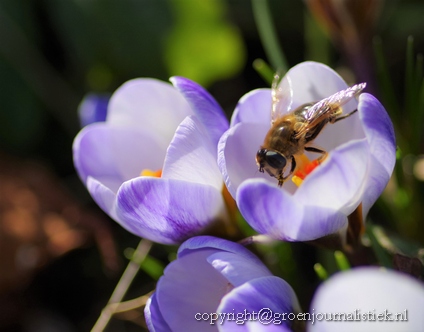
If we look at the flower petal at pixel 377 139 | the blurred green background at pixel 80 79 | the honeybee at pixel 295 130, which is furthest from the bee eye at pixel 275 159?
the blurred green background at pixel 80 79

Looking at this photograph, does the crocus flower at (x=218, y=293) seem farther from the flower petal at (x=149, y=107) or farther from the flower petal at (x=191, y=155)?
the flower petal at (x=149, y=107)

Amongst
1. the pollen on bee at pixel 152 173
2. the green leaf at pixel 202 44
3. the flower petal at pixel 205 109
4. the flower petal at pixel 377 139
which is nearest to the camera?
the flower petal at pixel 377 139

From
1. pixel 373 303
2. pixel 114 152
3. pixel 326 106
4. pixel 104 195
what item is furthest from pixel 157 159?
pixel 373 303

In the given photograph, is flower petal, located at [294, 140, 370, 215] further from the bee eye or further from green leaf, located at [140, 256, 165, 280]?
green leaf, located at [140, 256, 165, 280]

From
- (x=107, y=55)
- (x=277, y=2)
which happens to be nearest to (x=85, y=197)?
(x=107, y=55)

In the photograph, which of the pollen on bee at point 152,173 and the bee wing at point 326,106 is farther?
the pollen on bee at point 152,173

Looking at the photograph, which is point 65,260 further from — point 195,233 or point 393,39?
point 393,39

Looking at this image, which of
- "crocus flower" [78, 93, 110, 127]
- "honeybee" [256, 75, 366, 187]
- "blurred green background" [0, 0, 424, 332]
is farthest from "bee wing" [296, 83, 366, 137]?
"blurred green background" [0, 0, 424, 332]
